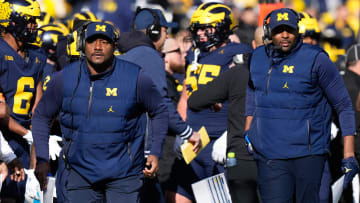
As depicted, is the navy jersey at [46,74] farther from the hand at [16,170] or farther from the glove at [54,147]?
the hand at [16,170]

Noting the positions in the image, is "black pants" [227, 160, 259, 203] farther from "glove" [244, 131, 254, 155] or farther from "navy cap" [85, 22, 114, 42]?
"navy cap" [85, 22, 114, 42]

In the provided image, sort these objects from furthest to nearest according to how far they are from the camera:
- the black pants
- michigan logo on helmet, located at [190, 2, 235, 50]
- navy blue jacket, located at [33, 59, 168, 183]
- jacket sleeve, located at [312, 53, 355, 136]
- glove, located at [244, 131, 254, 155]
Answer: michigan logo on helmet, located at [190, 2, 235, 50], the black pants, glove, located at [244, 131, 254, 155], jacket sleeve, located at [312, 53, 355, 136], navy blue jacket, located at [33, 59, 168, 183]

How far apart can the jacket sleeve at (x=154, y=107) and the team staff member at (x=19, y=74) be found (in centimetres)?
171

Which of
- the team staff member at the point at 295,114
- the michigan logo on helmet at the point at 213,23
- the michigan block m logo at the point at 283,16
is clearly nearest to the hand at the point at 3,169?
the team staff member at the point at 295,114

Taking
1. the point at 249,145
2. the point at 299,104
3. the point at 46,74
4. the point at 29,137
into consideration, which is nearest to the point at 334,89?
the point at 299,104

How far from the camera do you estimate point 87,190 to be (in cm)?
676

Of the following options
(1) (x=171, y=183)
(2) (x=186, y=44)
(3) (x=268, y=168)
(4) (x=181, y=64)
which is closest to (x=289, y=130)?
(3) (x=268, y=168)

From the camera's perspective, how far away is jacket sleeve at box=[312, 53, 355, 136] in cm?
707

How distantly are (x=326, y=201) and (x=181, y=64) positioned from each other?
10.1 ft

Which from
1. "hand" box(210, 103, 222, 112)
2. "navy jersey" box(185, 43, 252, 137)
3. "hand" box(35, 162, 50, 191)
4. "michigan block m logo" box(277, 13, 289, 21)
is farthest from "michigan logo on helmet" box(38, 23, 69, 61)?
"michigan block m logo" box(277, 13, 289, 21)

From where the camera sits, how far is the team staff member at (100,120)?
6.70 meters

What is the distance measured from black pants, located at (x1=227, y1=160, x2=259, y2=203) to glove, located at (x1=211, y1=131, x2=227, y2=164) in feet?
1.31

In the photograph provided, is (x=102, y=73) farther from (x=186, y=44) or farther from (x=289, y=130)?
(x=186, y=44)

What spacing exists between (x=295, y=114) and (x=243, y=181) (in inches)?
48.7
